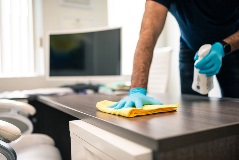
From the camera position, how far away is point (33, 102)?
70.4 inches

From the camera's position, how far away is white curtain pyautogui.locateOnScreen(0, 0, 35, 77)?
2301 mm

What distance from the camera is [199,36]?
1280mm

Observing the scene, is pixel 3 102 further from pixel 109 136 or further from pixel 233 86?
pixel 233 86

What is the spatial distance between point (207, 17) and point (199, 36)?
11 cm

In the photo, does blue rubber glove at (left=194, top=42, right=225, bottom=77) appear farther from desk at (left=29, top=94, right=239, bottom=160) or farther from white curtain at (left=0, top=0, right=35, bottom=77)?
white curtain at (left=0, top=0, right=35, bottom=77)

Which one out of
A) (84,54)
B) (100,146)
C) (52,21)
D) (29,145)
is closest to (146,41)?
(100,146)

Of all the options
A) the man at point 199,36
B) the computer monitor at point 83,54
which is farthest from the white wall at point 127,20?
the man at point 199,36

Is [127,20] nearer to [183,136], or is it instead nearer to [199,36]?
[199,36]

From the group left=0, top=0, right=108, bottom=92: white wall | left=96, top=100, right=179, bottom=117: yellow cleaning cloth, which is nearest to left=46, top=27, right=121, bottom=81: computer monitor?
left=0, top=0, right=108, bottom=92: white wall

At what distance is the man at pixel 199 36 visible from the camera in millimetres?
987

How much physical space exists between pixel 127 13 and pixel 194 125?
2.52 m

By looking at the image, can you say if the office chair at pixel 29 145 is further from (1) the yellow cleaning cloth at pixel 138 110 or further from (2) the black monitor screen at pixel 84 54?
(2) the black monitor screen at pixel 84 54

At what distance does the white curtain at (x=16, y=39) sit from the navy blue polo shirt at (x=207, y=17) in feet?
5.47

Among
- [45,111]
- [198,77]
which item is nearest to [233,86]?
[198,77]
